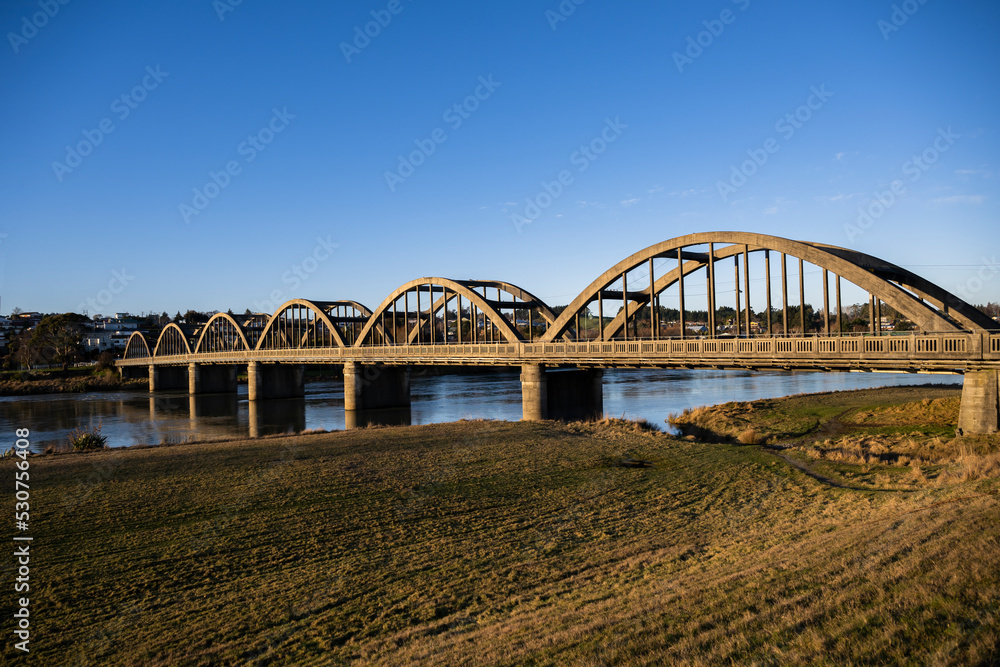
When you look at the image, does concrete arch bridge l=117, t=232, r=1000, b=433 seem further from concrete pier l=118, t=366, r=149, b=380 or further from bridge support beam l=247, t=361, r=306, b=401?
concrete pier l=118, t=366, r=149, b=380

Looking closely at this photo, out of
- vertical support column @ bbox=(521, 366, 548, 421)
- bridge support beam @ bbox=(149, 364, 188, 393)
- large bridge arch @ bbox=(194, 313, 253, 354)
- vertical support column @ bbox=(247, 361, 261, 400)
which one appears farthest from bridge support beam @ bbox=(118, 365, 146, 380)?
vertical support column @ bbox=(521, 366, 548, 421)

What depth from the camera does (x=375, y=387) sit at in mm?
60438

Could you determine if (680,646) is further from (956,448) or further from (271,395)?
(271,395)

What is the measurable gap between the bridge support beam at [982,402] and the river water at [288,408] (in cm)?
1689

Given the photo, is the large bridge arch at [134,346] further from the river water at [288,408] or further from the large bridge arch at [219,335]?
the river water at [288,408]

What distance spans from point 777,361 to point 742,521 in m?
16.7

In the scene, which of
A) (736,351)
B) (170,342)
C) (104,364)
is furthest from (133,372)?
(736,351)

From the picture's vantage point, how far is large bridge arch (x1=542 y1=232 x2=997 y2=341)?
24.4 m

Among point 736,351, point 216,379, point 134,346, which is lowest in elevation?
point 216,379

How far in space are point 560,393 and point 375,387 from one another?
25.6m

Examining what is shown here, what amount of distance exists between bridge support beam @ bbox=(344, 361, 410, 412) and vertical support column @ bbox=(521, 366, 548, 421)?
938 inches

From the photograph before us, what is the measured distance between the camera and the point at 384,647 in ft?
24.1

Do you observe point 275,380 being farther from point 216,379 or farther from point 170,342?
point 170,342

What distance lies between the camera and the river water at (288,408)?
43.4 metres
